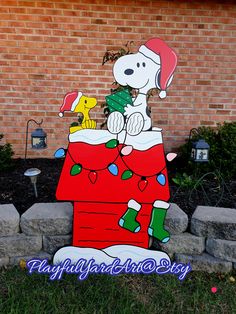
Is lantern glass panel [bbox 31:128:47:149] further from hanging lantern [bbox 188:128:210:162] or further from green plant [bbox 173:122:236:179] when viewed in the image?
green plant [bbox 173:122:236:179]

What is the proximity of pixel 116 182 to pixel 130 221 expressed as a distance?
30cm

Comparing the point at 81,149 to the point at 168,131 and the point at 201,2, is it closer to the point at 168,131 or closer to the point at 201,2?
the point at 168,131

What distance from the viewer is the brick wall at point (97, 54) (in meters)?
3.70

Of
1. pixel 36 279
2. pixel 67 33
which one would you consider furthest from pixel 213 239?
pixel 67 33

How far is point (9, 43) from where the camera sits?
372cm

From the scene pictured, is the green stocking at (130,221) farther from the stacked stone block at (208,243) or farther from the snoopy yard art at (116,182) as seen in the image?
the stacked stone block at (208,243)

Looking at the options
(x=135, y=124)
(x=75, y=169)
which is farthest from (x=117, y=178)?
(x=135, y=124)

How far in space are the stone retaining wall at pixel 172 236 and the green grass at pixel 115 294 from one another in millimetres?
114

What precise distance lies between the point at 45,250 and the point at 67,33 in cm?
253

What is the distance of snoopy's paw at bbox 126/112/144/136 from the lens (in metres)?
2.19

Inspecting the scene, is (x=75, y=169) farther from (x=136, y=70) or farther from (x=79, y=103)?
A: (x=136, y=70)

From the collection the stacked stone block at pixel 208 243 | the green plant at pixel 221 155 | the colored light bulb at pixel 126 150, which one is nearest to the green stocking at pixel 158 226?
the stacked stone block at pixel 208 243

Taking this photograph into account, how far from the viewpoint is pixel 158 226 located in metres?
2.29

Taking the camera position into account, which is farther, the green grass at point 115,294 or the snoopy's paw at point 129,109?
the snoopy's paw at point 129,109
